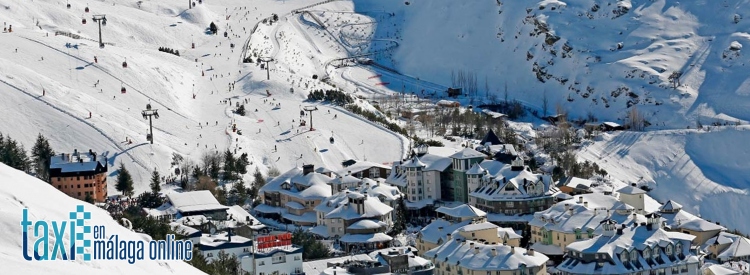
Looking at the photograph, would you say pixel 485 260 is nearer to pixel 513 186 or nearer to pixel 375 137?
pixel 513 186

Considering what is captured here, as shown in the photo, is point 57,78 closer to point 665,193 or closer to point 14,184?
point 665,193

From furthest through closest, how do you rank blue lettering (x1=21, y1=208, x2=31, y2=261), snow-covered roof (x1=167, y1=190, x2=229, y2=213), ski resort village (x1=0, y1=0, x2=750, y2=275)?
snow-covered roof (x1=167, y1=190, x2=229, y2=213) → ski resort village (x1=0, y1=0, x2=750, y2=275) → blue lettering (x1=21, y1=208, x2=31, y2=261)

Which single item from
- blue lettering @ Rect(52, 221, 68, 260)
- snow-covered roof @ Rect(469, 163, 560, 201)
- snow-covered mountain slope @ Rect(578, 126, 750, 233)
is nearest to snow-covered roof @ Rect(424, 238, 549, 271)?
snow-covered roof @ Rect(469, 163, 560, 201)

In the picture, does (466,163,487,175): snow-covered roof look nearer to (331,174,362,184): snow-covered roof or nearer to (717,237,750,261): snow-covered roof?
(331,174,362,184): snow-covered roof

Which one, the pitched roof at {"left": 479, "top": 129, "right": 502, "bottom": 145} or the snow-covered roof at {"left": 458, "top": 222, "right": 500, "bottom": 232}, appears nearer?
the snow-covered roof at {"left": 458, "top": 222, "right": 500, "bottom": 232}

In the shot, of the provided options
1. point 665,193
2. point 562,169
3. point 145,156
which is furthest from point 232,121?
point 665,193

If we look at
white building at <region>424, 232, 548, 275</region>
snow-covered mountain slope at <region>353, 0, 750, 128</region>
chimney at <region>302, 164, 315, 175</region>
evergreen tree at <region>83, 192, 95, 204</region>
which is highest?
snow-covered mountain slope at <region>353, 0, 750, 128</region>

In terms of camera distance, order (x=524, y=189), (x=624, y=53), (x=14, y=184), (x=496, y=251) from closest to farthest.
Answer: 1. (x=14, y=184)
2. (x=496, y=251)
3. (x=524, y=189)
4. (x=624, y=53)

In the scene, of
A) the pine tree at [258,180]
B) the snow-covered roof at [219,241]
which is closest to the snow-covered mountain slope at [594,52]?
the pine tree at [258,180]
